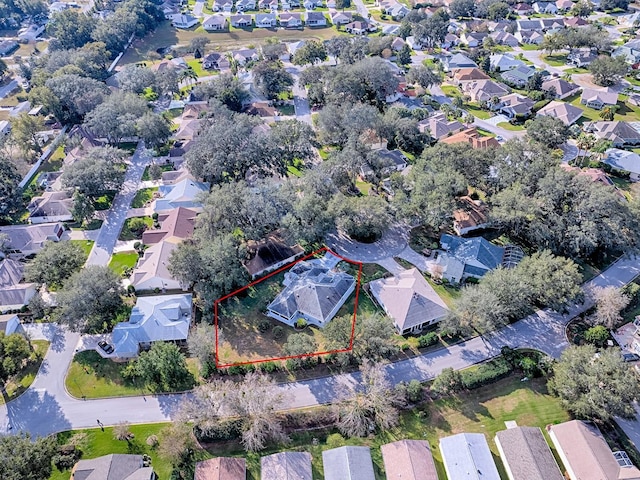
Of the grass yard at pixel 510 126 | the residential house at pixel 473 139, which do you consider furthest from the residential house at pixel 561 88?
the residential house at pixel 473 139

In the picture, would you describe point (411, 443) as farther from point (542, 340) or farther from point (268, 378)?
point (542, 340)

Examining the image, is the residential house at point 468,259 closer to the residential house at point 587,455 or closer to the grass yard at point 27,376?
the residential house at point 587,455

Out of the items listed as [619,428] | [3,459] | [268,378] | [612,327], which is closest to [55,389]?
[3,459]

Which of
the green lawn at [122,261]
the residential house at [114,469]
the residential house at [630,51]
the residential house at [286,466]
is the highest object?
the residential house at [630,51]

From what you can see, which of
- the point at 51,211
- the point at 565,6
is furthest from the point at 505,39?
the point at 51,211

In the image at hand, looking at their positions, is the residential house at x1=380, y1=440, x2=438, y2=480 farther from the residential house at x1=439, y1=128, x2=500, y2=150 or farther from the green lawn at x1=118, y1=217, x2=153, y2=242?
the residential house at x1=439, y1=128, x2=500, y2=150

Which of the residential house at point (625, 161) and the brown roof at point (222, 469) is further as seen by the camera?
the residential house at point (625, 161)

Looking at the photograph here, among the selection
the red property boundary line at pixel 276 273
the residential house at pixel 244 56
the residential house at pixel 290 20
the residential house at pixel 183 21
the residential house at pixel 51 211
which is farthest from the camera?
the residential house at pixel 183 21
